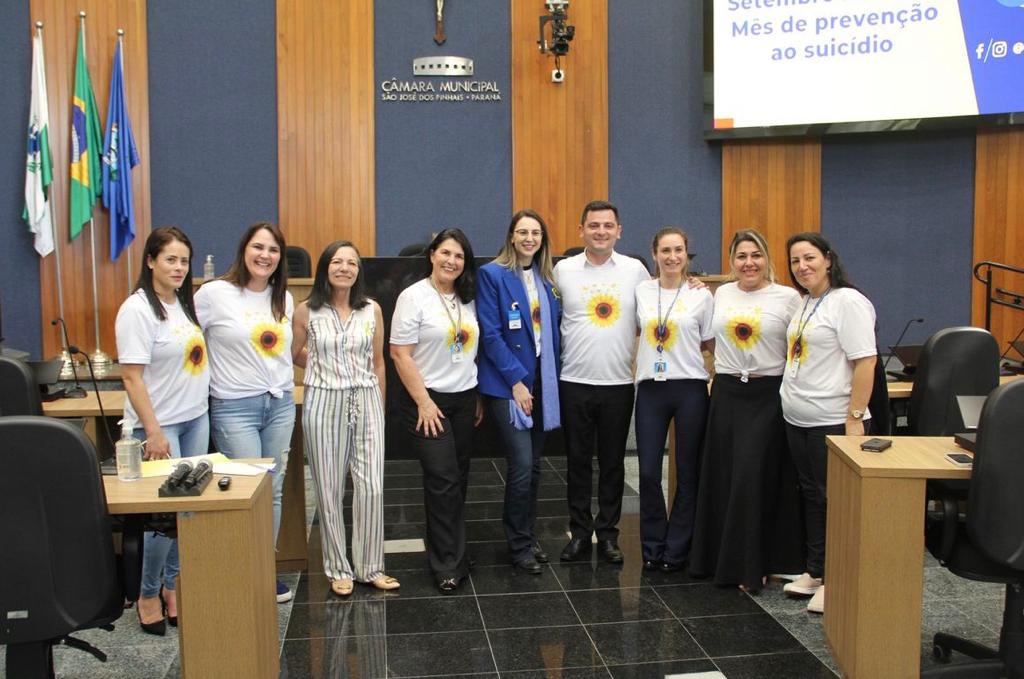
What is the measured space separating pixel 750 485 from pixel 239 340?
2116 mm

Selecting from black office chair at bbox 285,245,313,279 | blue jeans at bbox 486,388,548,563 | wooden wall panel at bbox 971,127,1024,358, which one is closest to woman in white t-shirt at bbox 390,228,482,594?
blue jeans at bbox 486,388,548,563

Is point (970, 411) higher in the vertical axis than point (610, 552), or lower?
higher

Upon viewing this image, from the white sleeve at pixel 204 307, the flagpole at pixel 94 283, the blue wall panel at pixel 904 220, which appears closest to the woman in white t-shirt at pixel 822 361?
the white sleeve at pixel 204 307

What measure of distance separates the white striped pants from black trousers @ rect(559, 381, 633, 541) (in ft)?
2.78

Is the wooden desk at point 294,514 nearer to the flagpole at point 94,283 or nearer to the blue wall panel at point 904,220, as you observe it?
the flagpole at point 94,283

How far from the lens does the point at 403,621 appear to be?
3.57 m

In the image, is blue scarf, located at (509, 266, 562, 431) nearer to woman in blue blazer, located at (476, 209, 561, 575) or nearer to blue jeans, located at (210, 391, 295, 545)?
woman in blue blazer, located at (476, 209, 561, 575)

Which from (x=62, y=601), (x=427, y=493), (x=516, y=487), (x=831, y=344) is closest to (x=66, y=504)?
(x=62, y=601)

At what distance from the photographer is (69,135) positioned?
756 centimetres

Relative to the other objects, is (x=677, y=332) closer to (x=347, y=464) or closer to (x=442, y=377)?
(x=442, y=377)

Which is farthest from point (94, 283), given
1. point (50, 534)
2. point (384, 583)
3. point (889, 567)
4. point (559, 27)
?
point (889, 567)

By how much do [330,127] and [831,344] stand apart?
554cm

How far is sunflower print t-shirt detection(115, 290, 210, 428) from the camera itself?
3.15 meters

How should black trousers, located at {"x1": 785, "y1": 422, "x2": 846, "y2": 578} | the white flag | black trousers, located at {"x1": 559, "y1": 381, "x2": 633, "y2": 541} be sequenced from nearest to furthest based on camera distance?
black trousers, located at {"x1": 785, "y1": 422, "x2": 846, "y2": 578}
black trousers, located at {"x1": 559, "y1": 381, "x2": 633, "y2": 541}
the white flag
